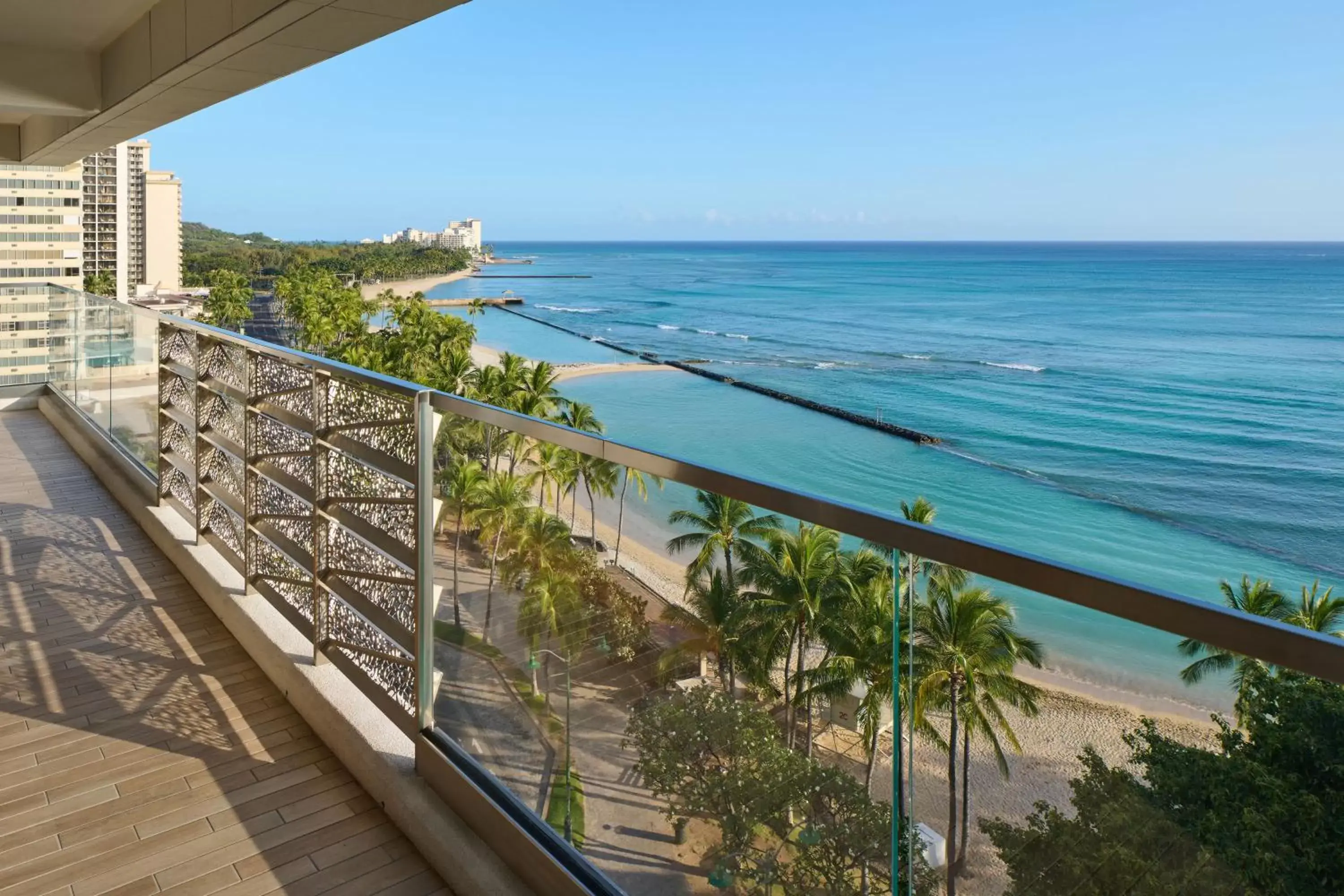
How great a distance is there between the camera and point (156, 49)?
3404 mm

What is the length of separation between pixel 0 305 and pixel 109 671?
16.4 ft

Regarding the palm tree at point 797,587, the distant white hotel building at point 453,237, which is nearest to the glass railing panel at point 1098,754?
the palm tree at point 797,587

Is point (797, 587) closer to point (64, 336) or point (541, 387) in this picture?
point (64, 336)

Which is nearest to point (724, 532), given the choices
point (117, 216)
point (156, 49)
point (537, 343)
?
point (156, 49)

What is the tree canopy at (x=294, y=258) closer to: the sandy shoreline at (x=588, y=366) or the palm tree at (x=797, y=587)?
the sandy shoreline at (x=588, y=366)

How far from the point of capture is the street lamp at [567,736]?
4.77 feet

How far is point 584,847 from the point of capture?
1.48m

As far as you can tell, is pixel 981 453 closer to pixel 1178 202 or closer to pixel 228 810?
pixel 228 810

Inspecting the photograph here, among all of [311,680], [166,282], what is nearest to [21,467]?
[311,680]

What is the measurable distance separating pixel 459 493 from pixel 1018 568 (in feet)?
4.00

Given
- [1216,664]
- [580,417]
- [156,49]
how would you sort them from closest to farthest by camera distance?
[1216,664] < [156,49] < [580,417]

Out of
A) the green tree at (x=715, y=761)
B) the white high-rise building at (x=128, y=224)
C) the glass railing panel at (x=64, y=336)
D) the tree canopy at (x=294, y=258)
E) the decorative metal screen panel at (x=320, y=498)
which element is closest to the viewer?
the green tree at (x=715, y=761)

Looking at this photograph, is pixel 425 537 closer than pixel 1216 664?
No

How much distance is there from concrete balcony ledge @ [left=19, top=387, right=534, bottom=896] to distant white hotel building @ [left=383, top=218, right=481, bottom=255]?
145m
